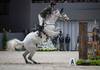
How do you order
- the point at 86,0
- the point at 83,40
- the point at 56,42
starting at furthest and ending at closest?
the point at 86,0
the point at 56,42
the point at 83,40

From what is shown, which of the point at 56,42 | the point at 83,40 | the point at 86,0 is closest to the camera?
→ the point at 83,40

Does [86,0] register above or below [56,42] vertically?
above

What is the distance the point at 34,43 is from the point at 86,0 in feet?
89.0

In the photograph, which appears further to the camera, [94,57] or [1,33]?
[1,33]

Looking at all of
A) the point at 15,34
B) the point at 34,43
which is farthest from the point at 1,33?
the point at 34,43

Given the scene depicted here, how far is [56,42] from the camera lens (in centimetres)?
4394

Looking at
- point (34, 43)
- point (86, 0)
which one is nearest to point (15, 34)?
point (86, 0)

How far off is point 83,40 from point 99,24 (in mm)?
26520

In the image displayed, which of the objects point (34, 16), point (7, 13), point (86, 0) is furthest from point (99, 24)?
point (7, 13)

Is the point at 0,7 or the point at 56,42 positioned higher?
the point at 0,7

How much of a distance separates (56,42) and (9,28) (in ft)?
20.7

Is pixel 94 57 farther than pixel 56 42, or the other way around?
pixel 56 42

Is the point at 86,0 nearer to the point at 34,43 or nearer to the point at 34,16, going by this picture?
the point at 34,16

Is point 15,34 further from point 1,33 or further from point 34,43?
point 34,43
